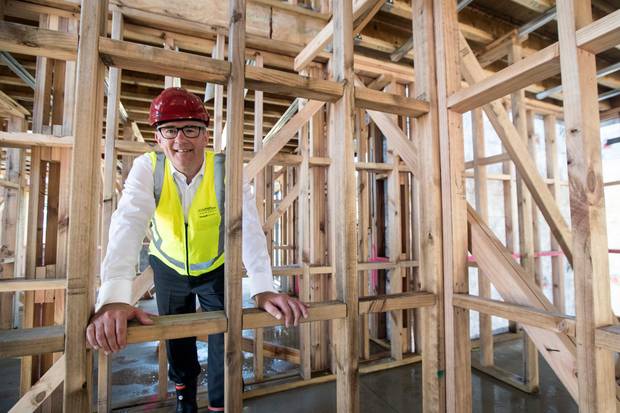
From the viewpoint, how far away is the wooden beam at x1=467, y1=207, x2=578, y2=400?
939 millimetres

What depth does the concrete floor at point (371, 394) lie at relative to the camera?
9.27 ft

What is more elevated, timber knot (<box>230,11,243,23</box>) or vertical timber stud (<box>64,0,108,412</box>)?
timber knot (<box>230,11,243,23</box>)

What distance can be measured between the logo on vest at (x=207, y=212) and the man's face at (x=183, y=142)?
207 millimetres

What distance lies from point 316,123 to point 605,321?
3.09 meters

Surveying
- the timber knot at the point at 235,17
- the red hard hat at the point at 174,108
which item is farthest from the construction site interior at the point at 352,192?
the red hard hat at the point at 174,108

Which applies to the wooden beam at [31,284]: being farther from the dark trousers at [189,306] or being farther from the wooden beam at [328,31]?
the wooden beam at [328,31]

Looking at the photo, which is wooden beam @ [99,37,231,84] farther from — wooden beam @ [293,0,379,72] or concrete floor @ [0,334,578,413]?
concrete floor @ [0,334,578,413]

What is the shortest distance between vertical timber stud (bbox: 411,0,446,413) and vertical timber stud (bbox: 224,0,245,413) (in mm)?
737

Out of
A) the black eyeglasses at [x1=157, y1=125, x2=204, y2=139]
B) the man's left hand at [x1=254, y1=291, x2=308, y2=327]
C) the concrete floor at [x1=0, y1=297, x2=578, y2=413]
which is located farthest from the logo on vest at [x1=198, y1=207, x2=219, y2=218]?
the concrete floor at [x1=0, y1=297, x2=578, y2=413]

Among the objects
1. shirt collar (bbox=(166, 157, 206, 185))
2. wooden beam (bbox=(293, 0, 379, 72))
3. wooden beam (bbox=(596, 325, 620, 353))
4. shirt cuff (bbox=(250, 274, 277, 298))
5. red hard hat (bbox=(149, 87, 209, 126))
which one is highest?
wooden beam (bbox=(293, 0, 379, 72))

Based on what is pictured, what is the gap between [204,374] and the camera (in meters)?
3.47

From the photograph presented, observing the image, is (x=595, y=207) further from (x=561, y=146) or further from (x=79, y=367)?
(x=561, y=146)

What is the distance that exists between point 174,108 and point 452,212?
4.22 ft

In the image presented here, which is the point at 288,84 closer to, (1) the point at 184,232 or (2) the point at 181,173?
(2) the point at 181,173
